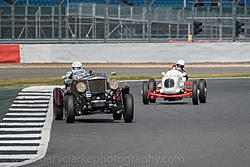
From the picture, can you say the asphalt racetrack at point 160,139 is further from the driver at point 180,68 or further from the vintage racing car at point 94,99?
the driver at point 180,68

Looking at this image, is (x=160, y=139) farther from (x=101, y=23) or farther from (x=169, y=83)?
(x=101, y=23)

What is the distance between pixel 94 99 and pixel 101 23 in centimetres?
1701

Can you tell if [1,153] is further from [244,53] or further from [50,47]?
[244,53]

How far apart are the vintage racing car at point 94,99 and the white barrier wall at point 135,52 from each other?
591 inches

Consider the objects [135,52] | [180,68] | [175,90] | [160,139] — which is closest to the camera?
[160,139]

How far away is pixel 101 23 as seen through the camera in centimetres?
2894

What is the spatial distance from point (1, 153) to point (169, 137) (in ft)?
8.95

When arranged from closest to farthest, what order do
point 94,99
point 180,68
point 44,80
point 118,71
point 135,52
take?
point 94,99 → point 180,68 → point 44,80 → point 118,71 → point 135,52

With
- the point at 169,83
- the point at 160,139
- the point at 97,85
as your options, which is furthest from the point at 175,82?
the point at 160,139

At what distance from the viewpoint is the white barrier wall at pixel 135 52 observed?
27.5m

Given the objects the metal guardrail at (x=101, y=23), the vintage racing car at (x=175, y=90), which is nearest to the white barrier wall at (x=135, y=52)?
the metal guardrail at (x=101, y=23)

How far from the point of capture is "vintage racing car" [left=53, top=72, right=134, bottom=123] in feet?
38.8

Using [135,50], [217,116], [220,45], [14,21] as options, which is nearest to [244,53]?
[220,45]

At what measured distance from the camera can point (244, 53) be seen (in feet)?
93.1
